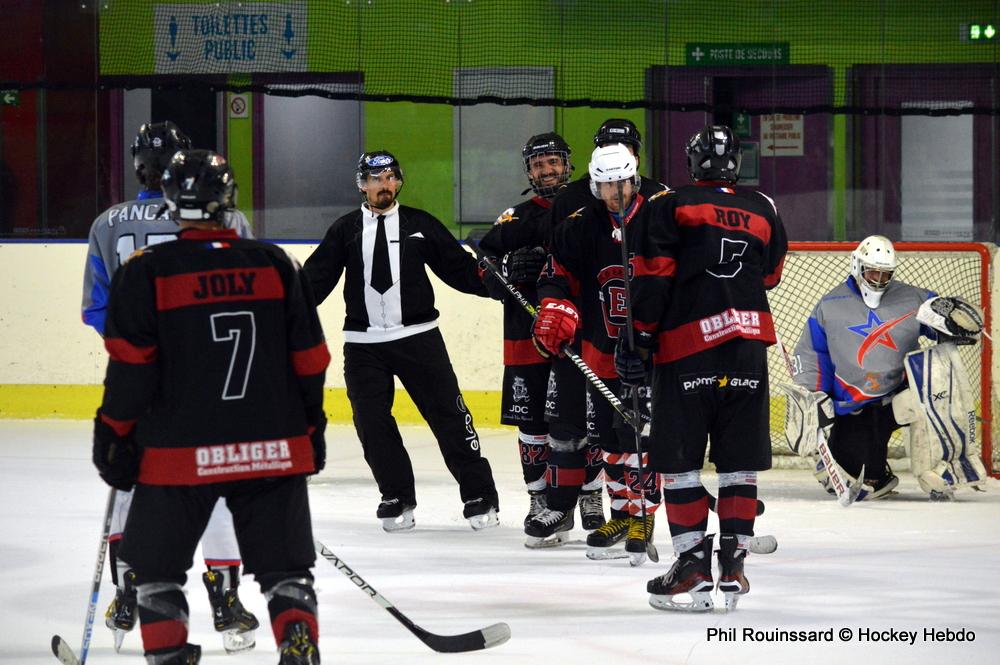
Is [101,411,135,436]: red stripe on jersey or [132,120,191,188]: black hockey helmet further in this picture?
[132,120,191,188]: black hockey helmet

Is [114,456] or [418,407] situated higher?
[114,456]

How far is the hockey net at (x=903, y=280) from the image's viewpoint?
6.11m

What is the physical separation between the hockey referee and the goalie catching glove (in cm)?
163

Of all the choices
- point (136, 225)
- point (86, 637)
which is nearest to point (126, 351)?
point (86, 637)

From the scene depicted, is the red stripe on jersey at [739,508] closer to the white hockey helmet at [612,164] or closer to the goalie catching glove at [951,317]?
the white hockey helmet at [612,164]

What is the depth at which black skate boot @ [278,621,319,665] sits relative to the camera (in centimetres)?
263

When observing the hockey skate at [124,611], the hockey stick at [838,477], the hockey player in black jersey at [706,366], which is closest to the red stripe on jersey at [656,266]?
the hockey player in black jersey at [706,366]

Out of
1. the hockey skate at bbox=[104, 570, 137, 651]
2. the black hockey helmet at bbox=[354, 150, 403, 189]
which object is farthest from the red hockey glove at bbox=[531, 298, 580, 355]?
the hockey skate at bbox=[104, 570, 137, 651]

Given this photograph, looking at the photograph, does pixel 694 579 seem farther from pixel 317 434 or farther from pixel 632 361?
pixel 317 434

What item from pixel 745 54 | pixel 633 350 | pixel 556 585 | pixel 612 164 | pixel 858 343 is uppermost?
pixel 745 54

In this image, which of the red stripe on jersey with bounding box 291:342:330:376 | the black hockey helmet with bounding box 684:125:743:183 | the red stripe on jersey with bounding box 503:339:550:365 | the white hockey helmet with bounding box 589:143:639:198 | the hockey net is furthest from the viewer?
the hockey net

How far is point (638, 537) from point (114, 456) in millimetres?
2039

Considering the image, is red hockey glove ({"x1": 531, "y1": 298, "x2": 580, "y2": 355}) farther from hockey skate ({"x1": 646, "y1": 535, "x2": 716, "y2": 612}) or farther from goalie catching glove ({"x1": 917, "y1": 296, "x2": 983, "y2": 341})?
goalie catching glove ({"x1": 917, "y1": 296, "x2": 983, "y2": 341})

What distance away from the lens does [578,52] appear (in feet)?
25.6
